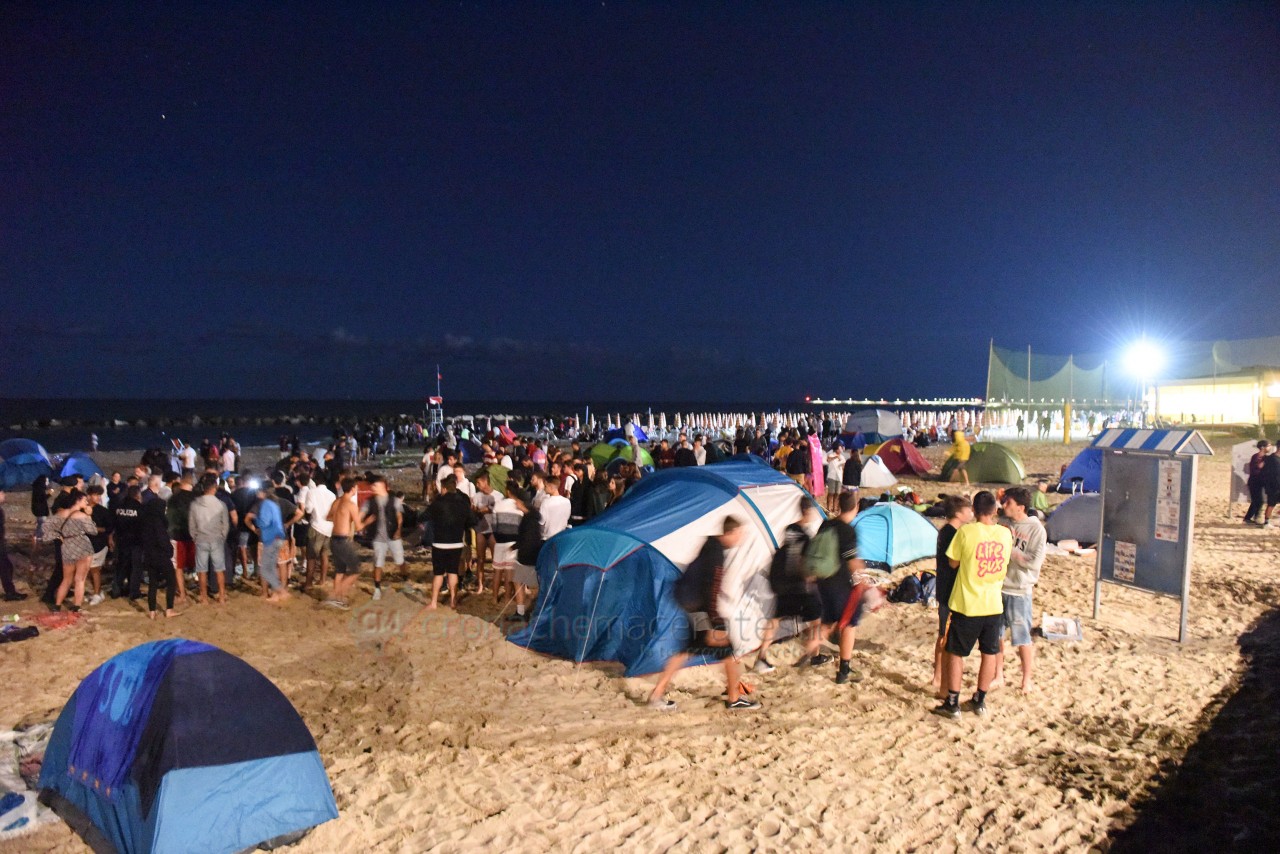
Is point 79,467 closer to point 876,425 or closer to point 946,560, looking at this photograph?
point 946,560

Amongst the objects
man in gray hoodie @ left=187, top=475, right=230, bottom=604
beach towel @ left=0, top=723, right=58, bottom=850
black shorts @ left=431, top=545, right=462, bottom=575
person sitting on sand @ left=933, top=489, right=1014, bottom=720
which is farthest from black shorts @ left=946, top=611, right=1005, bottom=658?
man in gray hoodie @ left=187, top=475, right=230, bottom=604

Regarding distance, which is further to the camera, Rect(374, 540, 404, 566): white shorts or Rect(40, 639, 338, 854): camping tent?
Rect(374, 540, 404, 566): white shorts

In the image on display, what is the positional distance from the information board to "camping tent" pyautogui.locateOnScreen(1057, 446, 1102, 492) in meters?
8.68

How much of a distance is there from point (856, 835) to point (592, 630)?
3.22 metres

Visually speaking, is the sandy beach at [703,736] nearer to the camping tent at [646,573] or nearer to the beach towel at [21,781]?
the beach towel at [21,781]

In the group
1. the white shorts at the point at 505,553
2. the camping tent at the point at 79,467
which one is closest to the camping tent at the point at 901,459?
the white shorts at the point at 505,553

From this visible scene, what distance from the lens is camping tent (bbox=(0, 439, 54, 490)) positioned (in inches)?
770

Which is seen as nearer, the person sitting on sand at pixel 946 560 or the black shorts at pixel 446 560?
the person sitting on sand at pixel 946 560

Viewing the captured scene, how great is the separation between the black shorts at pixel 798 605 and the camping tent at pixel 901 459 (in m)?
16.0

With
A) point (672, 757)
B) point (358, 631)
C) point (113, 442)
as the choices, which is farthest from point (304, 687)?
point (113, 442)

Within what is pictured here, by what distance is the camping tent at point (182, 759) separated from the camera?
385 centimetres

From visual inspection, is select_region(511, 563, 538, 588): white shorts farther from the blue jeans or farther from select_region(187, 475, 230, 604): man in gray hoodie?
select_region(187, 475, 230, 604): man in gray hoodie

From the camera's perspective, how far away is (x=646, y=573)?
6715 millimetres

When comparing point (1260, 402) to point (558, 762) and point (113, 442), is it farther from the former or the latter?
point (113, 442)
